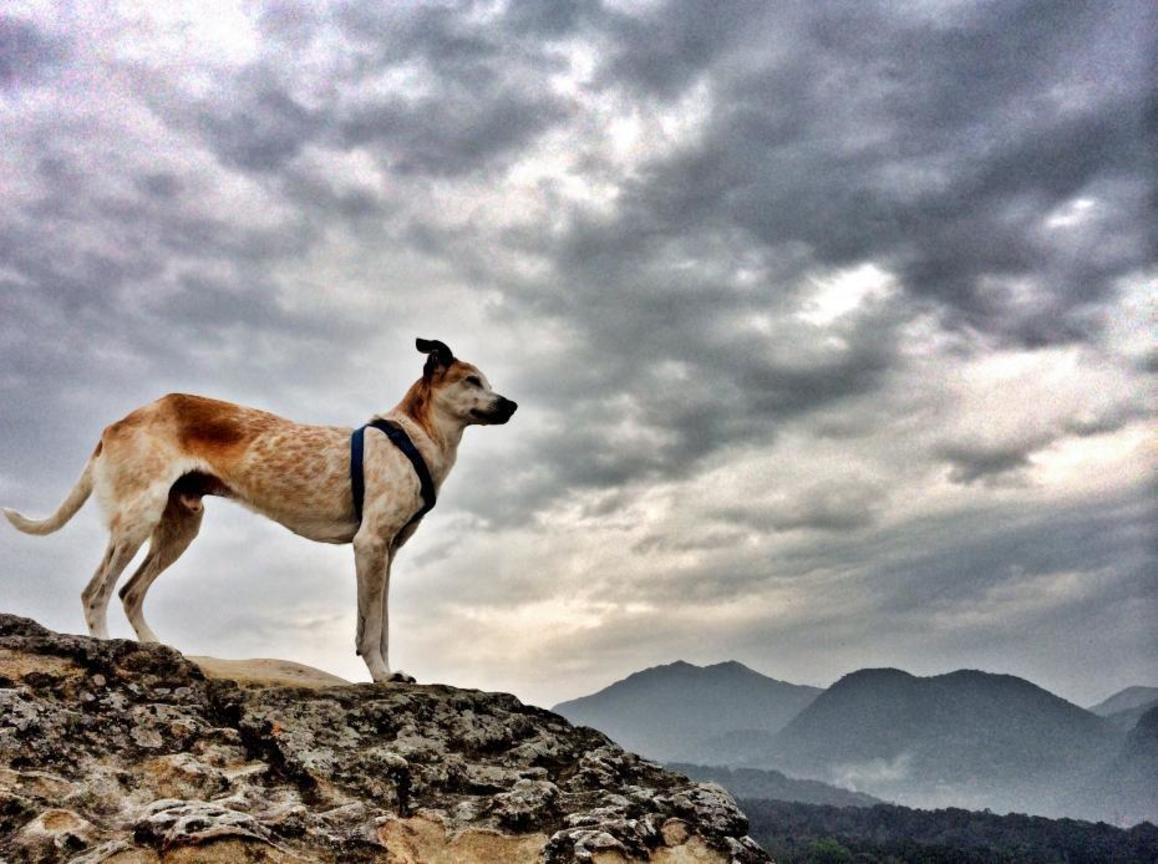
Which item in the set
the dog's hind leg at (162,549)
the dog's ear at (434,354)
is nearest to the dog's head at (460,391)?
the dog's ear at (434,354)

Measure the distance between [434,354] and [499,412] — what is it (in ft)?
3.38

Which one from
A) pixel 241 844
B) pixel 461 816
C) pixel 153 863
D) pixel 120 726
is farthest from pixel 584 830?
pixel 120 726

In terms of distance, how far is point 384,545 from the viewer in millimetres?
9203

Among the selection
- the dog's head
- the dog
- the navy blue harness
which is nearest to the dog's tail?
the dog

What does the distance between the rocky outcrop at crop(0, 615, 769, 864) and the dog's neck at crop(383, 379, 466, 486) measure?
306cm

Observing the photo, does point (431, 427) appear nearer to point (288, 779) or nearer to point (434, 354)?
point (434, 354)

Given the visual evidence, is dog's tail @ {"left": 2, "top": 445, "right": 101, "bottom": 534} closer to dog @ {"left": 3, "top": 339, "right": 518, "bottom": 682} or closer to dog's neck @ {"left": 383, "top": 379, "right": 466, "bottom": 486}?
dog @ {"left": 3, "top": 339, "right": 518, "bottom": 682}

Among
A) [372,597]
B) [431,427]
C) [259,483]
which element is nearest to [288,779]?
[372,597]

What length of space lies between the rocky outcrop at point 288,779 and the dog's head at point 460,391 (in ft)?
11.9

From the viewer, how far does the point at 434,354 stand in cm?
1012

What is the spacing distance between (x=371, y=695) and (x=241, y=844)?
2899 mm

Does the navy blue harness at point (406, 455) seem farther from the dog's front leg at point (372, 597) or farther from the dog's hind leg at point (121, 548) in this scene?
the dog's hind leg at point (121, 548)

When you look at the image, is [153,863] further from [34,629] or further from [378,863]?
[34,629]

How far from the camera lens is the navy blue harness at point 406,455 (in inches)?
371
